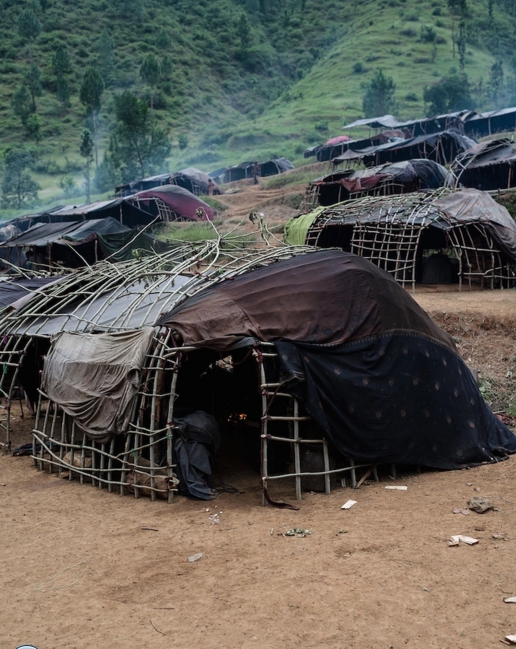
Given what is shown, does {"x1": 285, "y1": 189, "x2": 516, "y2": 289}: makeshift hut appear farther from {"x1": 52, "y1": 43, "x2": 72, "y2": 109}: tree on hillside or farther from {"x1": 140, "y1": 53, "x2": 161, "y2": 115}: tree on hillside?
{"x1": 52, "y1": 43, "x2": 72, "y2": 109}: tree on hillside

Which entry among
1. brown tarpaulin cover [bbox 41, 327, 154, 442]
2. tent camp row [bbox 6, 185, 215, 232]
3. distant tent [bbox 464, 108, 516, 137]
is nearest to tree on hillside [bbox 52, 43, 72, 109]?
tent camp row [bbox 6, 185, 215, 232]

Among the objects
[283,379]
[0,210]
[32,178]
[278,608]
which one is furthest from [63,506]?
[32,178]

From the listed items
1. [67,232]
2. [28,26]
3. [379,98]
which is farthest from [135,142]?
[28,26]

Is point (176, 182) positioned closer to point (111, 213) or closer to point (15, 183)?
point (111, 213)

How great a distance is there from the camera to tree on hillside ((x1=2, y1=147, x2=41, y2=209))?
1706 inches

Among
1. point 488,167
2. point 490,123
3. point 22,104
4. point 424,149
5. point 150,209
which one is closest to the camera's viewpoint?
point 488,167

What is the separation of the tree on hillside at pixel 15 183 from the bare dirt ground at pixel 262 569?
38.6 m

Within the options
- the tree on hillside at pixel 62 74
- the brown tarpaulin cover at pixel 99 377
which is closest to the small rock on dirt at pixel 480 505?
the brown tarpaulin cover at pixel 99 377

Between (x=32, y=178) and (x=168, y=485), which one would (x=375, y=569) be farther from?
(x=32, y=178)

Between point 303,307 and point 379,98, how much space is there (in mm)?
45912

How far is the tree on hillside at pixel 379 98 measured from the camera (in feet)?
163

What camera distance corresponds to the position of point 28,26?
58.4 meters

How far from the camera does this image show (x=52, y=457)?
9047mm

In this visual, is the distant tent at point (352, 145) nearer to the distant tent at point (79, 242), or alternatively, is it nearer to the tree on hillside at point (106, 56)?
the distant tent at point (79, 242)
